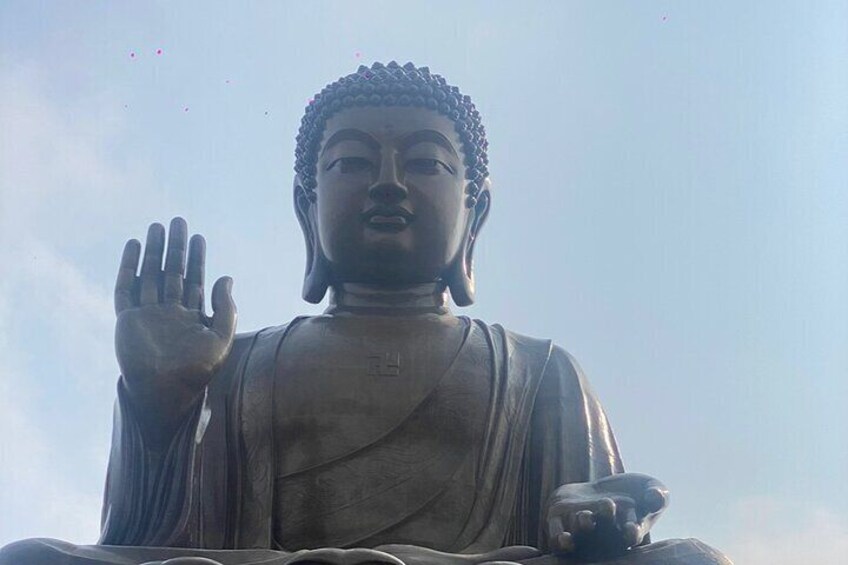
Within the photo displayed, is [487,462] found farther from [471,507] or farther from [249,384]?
[249,384]

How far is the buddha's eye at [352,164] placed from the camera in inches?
259

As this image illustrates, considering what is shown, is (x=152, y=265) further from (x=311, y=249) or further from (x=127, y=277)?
(x=311, y=249)

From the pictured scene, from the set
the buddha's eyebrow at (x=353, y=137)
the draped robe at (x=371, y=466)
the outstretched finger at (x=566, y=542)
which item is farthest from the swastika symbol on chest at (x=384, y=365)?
the outstretched finger at (x=566, y=542)

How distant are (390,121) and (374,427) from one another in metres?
1.51

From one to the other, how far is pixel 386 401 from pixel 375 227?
0.90m

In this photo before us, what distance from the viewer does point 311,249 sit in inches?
273

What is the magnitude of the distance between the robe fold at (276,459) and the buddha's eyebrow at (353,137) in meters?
0.94

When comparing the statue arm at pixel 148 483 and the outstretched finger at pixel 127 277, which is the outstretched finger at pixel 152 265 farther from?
the statue arm at pixel 148 483

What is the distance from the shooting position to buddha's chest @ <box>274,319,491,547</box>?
5824 mm

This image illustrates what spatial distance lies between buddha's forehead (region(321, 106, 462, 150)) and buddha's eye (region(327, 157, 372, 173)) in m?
0.13

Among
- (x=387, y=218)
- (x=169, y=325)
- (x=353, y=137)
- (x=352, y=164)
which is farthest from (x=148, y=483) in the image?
(x=353, y=137)

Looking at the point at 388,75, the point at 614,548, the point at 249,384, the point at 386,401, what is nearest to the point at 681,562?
the point at 614,548

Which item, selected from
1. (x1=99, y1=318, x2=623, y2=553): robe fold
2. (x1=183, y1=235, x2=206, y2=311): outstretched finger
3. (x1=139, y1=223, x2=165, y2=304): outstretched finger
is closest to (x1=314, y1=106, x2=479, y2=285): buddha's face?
(x1=99, y1=318, x2=623, y2=553): robe fold

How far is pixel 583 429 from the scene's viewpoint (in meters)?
6.11
